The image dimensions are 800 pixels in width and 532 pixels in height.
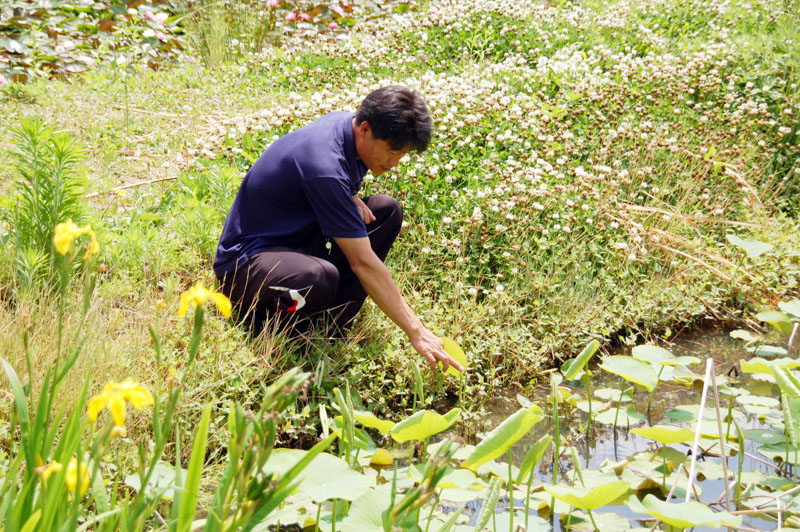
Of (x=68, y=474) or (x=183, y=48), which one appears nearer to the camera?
(x=68, y=474)

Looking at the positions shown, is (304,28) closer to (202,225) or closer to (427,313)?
(202,225)

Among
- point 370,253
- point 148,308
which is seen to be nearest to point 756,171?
point 370,253

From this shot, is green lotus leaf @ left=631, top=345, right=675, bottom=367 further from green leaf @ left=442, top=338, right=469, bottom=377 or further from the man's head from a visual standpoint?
the man's head

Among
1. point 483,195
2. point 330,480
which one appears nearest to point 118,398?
point 330,480

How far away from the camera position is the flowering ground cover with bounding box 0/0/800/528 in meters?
2.76

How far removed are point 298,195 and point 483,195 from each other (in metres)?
1.18

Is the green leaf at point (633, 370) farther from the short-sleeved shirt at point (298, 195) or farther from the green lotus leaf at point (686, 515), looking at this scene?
the short-sleeved shirt at point (298, 195)

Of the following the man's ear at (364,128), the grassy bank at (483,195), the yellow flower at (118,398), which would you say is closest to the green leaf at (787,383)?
the grassy bank at (483,195)

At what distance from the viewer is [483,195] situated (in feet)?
12.2

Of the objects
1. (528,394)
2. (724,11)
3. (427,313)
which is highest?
(724,11)

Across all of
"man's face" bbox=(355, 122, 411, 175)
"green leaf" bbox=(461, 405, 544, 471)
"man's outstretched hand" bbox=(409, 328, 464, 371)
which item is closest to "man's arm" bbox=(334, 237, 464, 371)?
"man's outstretched hand" bbox=(409, 328, 464, 371)

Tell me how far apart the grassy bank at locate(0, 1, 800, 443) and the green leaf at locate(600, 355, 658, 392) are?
0.72 metres

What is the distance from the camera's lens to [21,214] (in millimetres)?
2848

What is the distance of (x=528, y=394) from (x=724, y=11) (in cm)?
589
